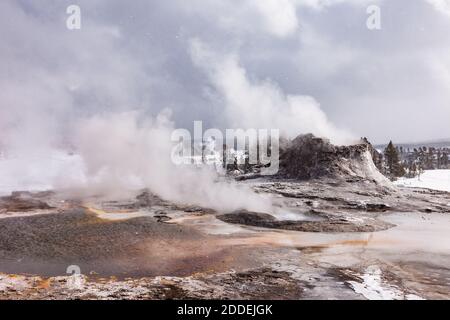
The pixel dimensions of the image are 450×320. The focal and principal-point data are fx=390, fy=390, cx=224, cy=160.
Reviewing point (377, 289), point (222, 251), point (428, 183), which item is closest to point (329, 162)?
point (222, 251)

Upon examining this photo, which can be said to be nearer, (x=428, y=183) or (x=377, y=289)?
(x=377, y=289)

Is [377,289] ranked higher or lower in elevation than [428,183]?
higher

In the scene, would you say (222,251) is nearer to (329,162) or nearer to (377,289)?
(377,289)

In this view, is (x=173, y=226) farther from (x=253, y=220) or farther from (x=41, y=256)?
(x=41, y=256)

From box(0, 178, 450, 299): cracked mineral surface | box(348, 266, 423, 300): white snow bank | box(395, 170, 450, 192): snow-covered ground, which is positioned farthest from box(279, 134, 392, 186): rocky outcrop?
box(348, 266, 423, 300): white snow bank

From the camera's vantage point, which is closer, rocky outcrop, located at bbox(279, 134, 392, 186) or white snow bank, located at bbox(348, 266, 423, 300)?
white snow bank, located at bbox(348, 266, 423, 300)

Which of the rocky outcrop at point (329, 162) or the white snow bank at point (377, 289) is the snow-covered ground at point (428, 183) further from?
the white snow bank at point (377, 289)

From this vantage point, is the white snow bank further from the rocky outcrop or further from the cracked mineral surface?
the rocky outcrop

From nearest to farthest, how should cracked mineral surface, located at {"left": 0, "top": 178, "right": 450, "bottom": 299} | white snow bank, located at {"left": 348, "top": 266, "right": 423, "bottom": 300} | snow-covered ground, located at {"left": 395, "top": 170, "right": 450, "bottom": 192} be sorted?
white snow bank, located at {"left": 348, "top": 266, "right": 423, "bottom": 300}
cracked mineral surface, located at {"left": 0, "top": 178, "right": 450, "bottom": 299}
snow-covered ground, located at {"left": 395, "top": 170, "right": 450, "bottom": 192}

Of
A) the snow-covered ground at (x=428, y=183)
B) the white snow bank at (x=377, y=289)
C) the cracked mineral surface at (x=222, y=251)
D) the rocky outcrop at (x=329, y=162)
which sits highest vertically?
the rocky outcrop at (x=329, y=162)

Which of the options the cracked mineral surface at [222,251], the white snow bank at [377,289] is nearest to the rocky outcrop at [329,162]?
the cracked mineral surface at [222,251]

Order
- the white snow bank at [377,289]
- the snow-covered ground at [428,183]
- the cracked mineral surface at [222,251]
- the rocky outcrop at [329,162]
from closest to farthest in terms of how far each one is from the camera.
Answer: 1. the white snow bank at [377,289]
2. the cracked mineral surface at [222,251]
3. the rocky outcrop at [329,162]
4. the snow-covered ground at [428,183]
